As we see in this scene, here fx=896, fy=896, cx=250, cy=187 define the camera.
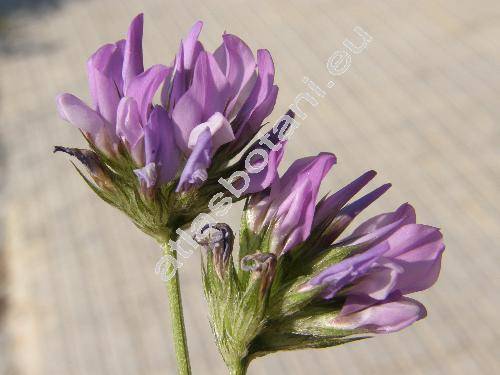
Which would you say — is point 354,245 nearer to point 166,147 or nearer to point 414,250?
point 414,250

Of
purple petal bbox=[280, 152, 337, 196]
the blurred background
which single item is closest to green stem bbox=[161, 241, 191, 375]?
purple petal bbox=[280, 152, 337, 196]

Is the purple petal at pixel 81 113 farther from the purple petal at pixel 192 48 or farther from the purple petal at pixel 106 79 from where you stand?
the purple petal at pixel 192 48

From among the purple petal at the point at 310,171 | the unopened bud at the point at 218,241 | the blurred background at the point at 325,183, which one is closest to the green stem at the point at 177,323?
the unopened bud at the point at 218,241

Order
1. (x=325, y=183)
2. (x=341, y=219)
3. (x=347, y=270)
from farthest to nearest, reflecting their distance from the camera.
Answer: (x=325, y=183) → (x=341, y=219) → (x=347, y=270)

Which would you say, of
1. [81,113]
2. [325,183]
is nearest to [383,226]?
[81,113]

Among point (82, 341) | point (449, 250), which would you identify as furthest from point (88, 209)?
point (449, 250)

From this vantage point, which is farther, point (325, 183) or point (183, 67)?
point (325, 183)

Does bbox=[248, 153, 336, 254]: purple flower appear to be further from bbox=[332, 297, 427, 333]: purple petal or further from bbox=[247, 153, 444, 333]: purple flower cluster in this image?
bbox=[332, 297, 427, 333]: purple petal
